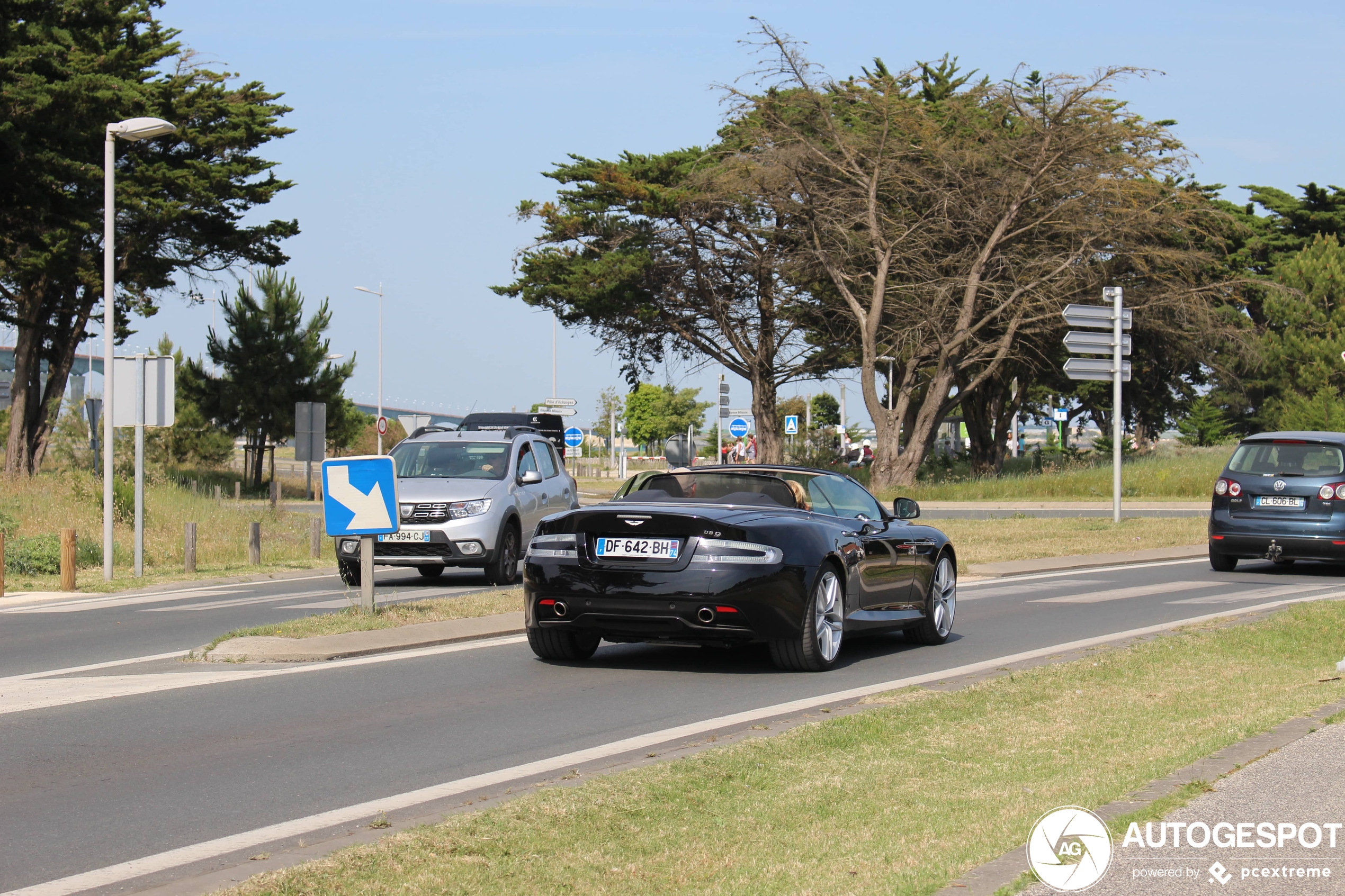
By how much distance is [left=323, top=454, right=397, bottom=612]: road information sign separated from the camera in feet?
39.1

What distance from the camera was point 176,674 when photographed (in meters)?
9.97

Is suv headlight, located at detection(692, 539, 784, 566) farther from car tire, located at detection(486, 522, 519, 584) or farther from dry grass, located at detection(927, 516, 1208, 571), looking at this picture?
dry grass, located at detection(927, 516, 1208, 571)

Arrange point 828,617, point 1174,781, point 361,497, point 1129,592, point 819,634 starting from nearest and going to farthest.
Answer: point 1174,781 → point 819,634 → point 828,617 → point 361,497 → point 1129,592

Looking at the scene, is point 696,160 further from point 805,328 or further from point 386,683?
point 386,683

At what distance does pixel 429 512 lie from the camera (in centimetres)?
1698

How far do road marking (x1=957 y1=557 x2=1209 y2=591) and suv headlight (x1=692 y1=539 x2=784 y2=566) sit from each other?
8160 millimetres

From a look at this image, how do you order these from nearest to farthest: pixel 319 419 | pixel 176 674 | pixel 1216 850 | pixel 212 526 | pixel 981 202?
1. pixel 1216 850
2. pixel 176 674
3. pixel 212 526
4. pixel 319 419
5. pixel 981 202

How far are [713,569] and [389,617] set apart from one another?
163 inches

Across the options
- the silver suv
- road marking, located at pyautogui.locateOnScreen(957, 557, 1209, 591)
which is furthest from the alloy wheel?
the silver suv

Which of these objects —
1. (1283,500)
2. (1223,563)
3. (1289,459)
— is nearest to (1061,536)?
(1223,563)

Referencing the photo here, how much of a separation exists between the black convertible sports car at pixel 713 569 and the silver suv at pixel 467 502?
6202 millimetres

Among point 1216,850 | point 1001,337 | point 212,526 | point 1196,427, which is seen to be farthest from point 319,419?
point 1196,427

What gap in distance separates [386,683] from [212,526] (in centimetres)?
1702

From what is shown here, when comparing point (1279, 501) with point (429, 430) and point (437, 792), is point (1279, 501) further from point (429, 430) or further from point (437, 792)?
point (437, 792)
